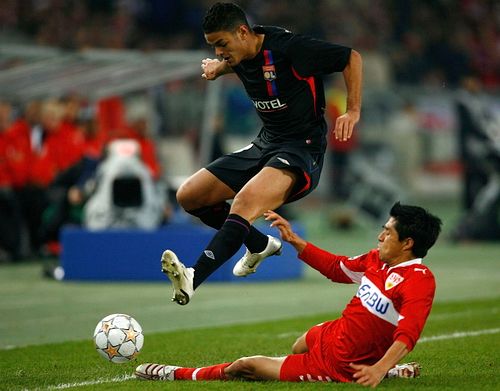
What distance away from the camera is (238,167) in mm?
7926

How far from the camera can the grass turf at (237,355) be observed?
269 inches

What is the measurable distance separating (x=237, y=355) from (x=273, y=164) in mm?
1586

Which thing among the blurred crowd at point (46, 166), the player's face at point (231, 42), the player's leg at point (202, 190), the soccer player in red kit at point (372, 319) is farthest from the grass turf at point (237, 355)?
the blurred crowd at point (46, 166)

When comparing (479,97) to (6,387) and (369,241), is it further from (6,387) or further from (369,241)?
(6,387)

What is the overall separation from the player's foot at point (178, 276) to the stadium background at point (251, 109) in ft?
9.13

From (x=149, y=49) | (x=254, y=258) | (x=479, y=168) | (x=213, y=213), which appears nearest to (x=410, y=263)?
(x=254, y=258)

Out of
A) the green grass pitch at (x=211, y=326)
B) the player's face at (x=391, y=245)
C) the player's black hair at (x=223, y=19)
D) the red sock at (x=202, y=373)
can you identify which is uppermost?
the player's black hair at (x=223, y=19)

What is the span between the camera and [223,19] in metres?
7.47

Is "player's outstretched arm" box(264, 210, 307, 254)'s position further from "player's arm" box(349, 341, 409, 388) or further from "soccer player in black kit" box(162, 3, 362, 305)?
"player's arm" box(349, 341, 409, 388)

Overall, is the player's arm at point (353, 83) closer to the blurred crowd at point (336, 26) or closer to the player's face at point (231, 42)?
the player's face at point (231, 42)

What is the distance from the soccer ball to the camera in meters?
7.07

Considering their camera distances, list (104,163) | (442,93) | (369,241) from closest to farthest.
A: (104,163) < (369,241) < (442,93)

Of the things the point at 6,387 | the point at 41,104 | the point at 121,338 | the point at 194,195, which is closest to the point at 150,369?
the point at 121,338

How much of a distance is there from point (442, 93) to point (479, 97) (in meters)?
6.26
